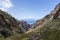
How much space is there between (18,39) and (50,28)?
13.7 ft

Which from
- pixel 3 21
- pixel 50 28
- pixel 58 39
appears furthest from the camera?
pixel 3 21

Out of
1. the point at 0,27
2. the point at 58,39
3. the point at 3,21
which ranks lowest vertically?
the point at 58,39

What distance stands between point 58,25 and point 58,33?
297 centimetres

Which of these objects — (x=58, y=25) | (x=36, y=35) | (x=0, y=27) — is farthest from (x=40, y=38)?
(x=0, y=27)

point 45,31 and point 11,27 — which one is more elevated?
point 11,27

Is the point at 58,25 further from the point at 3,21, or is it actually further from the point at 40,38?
the point at 3,21

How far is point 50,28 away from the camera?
24.0m

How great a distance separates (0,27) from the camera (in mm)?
37219

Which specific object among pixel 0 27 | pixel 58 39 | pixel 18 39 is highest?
pixel 0 27

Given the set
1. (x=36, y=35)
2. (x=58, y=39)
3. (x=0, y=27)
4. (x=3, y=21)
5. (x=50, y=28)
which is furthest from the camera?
(x=3, y=21)

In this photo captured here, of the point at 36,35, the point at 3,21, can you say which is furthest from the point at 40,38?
the point at 3,21

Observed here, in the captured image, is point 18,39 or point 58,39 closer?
point 58,39

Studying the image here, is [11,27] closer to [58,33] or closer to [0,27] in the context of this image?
[0,27]

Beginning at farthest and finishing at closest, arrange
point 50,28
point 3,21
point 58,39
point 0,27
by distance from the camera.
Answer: point 3,21
point 0,27
point 50,28
point 58,39
